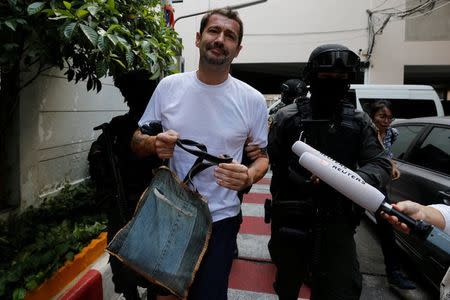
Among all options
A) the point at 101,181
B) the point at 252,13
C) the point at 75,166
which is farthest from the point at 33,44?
the point at 252,13

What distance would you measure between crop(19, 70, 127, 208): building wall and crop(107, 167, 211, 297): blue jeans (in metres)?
2.20

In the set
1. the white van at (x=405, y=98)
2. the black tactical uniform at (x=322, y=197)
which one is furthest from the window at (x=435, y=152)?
the white van at (x=405, y=98)

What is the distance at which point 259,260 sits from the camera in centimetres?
375

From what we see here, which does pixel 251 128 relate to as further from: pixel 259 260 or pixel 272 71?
pixel 272 71

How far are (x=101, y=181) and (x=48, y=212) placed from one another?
1.51 meters

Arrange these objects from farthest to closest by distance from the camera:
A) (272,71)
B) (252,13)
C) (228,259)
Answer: (272,71)
(252,13)
(228,259)

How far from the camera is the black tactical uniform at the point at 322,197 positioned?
6.59 ft

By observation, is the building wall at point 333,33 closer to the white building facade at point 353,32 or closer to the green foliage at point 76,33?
the white building facade at point 353,32

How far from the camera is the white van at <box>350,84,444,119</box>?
8242 mm

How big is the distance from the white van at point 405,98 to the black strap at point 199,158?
7282 mm

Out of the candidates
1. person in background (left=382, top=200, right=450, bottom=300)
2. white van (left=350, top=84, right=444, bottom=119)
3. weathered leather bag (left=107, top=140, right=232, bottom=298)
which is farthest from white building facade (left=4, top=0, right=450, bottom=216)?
person in background (left=382, top=200, right=450, bottom=300)

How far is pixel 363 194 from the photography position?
4.30ft

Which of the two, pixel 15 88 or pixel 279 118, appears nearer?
pixel 279 118

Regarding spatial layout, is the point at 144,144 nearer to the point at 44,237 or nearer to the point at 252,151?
the point at 252,151
